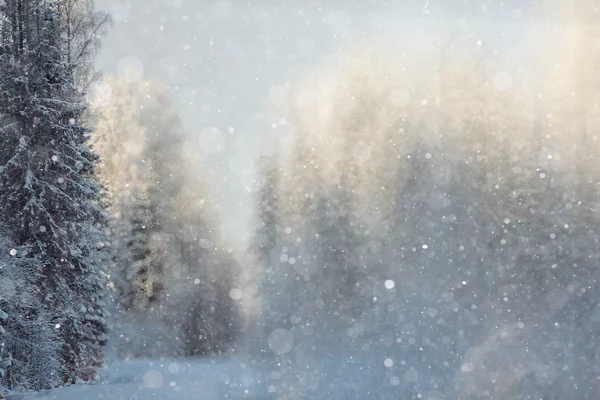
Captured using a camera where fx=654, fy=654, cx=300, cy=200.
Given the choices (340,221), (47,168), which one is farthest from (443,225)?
(47,168)

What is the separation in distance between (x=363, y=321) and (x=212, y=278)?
36.9 ft

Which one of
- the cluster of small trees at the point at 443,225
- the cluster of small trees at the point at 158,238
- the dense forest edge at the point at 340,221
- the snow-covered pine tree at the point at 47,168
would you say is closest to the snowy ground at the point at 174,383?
the dense forest edge at the point at 340,221

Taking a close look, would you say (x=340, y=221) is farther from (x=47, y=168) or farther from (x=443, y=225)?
(x=47, y=168)

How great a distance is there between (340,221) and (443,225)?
609cm

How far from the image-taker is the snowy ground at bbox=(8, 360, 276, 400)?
14781 mm

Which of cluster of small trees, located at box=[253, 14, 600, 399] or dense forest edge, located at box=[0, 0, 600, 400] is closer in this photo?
dense forest edge, located at box=[0, 0, 600, 400]

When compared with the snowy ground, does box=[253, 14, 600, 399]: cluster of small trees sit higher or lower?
higher

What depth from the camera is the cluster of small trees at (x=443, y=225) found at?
26219mm

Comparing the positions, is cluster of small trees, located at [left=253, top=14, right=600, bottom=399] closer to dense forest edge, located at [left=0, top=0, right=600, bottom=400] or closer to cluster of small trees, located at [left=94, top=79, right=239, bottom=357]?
dense forest edge, located at [left=0, top=0, right=600, bottom=400]

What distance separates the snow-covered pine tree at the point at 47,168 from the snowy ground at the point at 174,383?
4.46 feet

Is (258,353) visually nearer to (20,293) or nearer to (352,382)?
(352,382)

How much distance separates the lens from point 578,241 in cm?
2922

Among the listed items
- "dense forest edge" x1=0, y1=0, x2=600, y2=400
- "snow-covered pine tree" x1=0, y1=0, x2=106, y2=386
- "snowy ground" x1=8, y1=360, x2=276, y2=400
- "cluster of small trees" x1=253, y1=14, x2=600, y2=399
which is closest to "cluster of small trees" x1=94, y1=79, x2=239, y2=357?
"dense forest edge" x1=0, y1=0, x2=600, y2=400

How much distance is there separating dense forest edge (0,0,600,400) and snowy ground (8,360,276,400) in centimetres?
110
